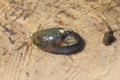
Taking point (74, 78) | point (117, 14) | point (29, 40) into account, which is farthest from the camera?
point (117, 14)

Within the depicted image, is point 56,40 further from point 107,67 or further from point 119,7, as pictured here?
point 119,7

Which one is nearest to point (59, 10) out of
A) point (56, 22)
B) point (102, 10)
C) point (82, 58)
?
point (56, 22)

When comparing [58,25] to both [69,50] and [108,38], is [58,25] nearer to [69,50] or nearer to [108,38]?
[69,50]

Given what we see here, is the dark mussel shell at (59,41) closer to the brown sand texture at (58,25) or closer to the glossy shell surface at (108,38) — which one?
the brown sand texture at (58,25)

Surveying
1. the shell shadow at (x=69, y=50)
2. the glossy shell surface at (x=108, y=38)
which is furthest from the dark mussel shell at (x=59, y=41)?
the glossy shell surface at (x=108, y=38)

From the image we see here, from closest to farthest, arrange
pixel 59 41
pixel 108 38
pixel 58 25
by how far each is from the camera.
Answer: pixel 59 41
pixel 108 38
pixel 58 25

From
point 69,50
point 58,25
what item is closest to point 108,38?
point 69,50

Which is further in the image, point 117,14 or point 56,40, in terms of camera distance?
point 117,14

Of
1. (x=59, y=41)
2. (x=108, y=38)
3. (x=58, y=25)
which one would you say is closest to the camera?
(x=59, y=41)
